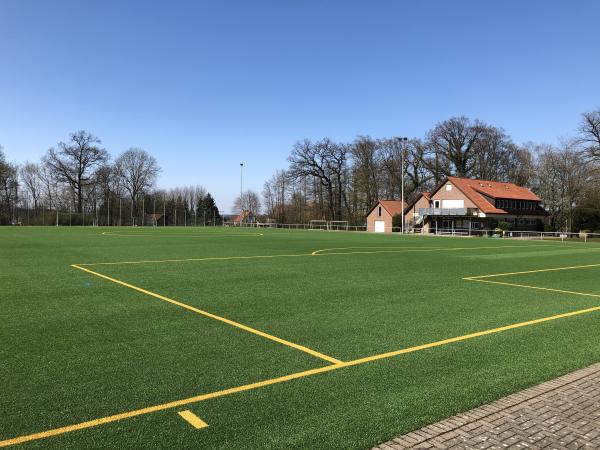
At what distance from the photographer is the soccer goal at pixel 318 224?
281 ft

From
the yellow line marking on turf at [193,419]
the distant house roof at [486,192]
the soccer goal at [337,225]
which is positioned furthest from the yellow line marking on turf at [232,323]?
the soccer goal at [337,225]

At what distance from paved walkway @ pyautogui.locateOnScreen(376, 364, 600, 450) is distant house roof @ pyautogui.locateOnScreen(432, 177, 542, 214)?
202 ft

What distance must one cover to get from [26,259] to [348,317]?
15.2m

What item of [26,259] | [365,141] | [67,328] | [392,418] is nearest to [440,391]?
[392,418]

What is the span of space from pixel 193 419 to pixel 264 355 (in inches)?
85.4

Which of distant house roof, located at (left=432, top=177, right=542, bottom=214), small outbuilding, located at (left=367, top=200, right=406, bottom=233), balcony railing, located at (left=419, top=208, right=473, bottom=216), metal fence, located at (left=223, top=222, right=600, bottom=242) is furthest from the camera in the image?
small outbuilding, located at (left=367, top=200, right=406, bottom=233)

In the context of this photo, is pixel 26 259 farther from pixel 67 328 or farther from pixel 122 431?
pixel 122 431

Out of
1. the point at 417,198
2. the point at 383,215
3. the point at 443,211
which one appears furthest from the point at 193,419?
the point at 383,215

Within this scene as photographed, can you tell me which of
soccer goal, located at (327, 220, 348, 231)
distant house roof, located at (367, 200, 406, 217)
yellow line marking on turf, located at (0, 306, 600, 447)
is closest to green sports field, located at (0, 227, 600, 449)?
yellow line marking on turf, located at (0, 306, 600, 447)

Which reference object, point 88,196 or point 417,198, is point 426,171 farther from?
point 88,196

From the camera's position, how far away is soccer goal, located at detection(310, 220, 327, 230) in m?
85.7

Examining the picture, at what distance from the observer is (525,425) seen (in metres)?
4.12

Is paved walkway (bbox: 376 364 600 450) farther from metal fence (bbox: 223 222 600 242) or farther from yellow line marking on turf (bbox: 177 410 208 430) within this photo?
metal fence (bbox: 223 222 600 242)

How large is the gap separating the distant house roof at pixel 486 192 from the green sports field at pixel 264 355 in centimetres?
5287
